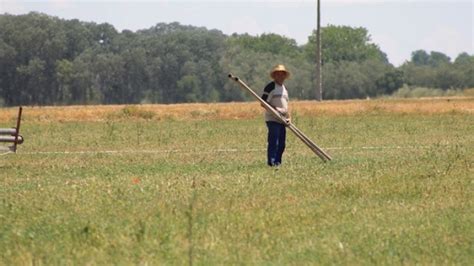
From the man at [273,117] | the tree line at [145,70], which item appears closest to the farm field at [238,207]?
the man at [273,117]

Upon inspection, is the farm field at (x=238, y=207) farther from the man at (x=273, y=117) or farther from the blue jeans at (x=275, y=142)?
the man at (x=273, y=117)

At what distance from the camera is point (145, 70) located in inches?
4294

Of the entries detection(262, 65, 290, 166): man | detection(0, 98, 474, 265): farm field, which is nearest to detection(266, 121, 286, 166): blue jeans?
detection(262, 65, 290, 166): man

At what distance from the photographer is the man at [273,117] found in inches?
821

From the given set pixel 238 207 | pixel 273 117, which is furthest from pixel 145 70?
pixel 238 207

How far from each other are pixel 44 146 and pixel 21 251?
19.6 m

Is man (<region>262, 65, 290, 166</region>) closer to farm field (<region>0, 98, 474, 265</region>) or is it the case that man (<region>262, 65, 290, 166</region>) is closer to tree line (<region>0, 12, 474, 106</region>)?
farm field (<region>0, 98, 474, 265</region>)

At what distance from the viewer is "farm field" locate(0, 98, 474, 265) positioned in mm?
10891

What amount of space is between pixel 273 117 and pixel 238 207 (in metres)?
7.50

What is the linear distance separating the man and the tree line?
7802 centimetres

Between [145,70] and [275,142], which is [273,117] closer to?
[275,142]

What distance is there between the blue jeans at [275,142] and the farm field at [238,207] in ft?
0.75

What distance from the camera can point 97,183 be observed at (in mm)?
16766

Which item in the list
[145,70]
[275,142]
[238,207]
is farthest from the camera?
[145,70]
